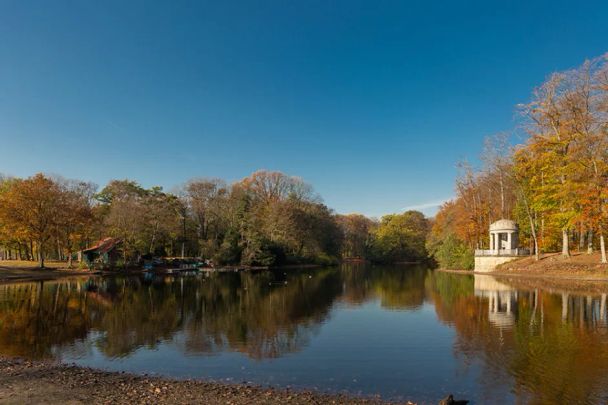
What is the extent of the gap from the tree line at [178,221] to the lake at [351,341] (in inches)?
915

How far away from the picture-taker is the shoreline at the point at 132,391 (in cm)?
938

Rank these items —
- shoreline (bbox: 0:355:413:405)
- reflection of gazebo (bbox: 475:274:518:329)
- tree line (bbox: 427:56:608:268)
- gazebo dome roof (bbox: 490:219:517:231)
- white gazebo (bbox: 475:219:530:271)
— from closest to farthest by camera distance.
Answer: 1. shoreline (bbox: 0:355:413:405)
2. reflection of gazebo (bbox: 475:274:518:329)
3. tree line (bbox: 427:56:608:268)
4. gazebo dome roof (bbox: 490:219:517:231)
5. white gazebo (bbox: 475:219:530:271)

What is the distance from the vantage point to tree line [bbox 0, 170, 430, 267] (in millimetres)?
49094

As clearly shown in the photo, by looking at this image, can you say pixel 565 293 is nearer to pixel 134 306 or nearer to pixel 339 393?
pixel 339 393

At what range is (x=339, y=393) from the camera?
10.4 meters

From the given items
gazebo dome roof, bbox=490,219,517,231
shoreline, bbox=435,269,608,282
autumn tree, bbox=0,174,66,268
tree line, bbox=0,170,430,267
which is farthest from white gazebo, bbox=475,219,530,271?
autumn tree, bbox=0,174,66,268

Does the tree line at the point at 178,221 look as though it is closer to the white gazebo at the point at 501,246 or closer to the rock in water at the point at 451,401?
the white gazebo at the point at 501,246

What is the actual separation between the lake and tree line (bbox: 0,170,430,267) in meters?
23.2

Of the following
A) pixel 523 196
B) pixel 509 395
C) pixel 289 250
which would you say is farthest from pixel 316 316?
pixel 289 250

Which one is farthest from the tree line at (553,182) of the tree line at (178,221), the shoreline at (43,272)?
the shoreline at (43,272)

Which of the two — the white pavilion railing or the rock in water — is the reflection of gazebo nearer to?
the rock in water

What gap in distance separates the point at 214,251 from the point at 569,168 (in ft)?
169

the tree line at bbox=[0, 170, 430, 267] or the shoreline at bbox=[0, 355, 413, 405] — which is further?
the tree line at bbox=[0, 170, 430, 267]

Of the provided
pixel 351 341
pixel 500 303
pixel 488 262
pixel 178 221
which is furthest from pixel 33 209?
pixel 488 262
